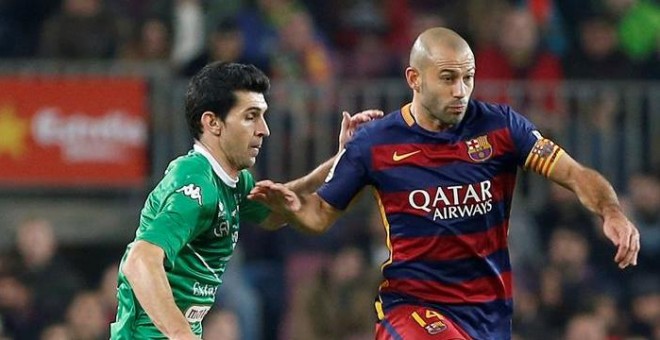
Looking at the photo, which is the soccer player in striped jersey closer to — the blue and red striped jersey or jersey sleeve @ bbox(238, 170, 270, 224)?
the blue and red striped jersey

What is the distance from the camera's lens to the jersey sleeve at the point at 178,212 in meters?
7.72

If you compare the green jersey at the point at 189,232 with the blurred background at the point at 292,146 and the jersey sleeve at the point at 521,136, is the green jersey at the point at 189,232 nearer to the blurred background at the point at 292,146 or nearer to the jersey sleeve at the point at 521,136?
the jersey sleeve at the point at 521,136

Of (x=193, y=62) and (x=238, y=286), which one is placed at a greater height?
(x=193, y=62)

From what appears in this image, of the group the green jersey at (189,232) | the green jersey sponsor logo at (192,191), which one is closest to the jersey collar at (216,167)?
the green jersey at (189,232)

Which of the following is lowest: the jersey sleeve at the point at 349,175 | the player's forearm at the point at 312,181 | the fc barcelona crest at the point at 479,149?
the player's forearm at the point at 312,181

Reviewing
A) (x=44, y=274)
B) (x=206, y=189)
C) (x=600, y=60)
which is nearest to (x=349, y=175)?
(x=206, y=189)

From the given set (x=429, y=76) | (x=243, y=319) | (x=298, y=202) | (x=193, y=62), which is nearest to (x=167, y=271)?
(x=298, y=202)

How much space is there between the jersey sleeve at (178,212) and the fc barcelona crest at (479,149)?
1329 mm

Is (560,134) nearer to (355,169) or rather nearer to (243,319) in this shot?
(243,319)

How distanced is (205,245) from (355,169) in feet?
3.16

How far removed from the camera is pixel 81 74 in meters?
14.5

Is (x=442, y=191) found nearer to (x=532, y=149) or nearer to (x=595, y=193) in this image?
(x=532, y=149)

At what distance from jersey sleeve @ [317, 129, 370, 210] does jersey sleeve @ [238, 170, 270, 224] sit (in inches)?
11.7

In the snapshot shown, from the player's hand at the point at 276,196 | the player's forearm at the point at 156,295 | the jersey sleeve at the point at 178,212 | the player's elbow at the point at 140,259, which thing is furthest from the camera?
the player's hand at the point at 276,196
